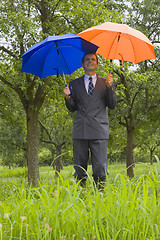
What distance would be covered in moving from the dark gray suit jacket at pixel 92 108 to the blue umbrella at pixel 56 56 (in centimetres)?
46

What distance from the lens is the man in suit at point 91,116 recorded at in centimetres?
465

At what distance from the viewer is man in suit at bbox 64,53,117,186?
465 cm

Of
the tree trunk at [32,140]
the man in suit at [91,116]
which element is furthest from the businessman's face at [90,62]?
the tree trunk at [32,140]

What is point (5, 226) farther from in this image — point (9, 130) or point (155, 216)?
point (9, 130)

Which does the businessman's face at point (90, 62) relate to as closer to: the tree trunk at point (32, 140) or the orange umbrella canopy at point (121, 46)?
the orange umbrella canopy at point (121, 46)

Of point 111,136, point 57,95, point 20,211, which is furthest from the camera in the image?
point 111,136

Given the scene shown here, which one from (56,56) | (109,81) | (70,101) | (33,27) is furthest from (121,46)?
(33,27)

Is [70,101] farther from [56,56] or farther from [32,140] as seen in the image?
[32,140]

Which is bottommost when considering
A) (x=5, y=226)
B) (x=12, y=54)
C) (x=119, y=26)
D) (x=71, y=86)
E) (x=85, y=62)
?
(x=5, y=226)

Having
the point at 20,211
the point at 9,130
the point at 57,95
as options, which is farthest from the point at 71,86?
the point at 9,130

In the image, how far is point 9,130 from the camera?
83.0 feet

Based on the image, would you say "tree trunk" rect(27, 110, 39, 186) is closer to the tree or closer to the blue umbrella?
the tree

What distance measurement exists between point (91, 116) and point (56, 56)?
3.90 feet

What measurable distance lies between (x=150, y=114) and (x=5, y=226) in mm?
15532
